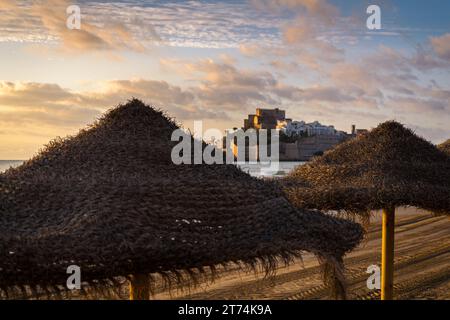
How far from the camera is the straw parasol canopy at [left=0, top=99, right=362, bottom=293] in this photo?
4.90 m

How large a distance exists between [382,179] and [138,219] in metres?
5.34

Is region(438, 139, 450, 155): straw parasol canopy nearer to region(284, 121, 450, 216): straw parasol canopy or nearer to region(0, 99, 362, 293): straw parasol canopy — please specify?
region(284, 121, 450, 216): straw parasol canopy

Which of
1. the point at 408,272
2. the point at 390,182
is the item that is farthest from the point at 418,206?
the point at 408,272

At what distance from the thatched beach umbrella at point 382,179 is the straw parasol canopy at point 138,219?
3089 mm

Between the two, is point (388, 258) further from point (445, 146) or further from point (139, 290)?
point (445, 146)

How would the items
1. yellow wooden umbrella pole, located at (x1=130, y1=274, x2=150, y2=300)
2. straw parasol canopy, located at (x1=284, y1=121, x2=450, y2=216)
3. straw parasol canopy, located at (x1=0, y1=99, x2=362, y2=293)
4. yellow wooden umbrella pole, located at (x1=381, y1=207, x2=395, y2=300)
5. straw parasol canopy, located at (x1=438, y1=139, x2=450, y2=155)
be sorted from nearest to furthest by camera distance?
straw parasol canopy, located at (x1=0, y1=99, x2=362, y2=293) → yellow wooden umbrella pole, located at (x1=130, y1=274, x2=150, y2=300) → straw parasol canopy, located at (x1=284, y1=121, x2=450, y2=216) → yellow wooden umbrella pole, located at (x1=381, y1=207, x2=395, y2=300) → straw parasol canopy, located at (x1=438, y1=139, x2=450, y2=155)

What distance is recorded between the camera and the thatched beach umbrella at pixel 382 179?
924cm

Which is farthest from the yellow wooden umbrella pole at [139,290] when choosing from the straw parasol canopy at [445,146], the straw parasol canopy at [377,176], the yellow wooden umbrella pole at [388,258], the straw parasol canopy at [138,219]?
the straw parasol canopy at [445,146]

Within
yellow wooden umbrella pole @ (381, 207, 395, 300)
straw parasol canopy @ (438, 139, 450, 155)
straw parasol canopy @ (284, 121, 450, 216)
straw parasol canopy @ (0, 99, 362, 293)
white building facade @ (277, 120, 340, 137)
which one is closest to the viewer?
straw parasol canopy @ (0, 99, 362, 293)

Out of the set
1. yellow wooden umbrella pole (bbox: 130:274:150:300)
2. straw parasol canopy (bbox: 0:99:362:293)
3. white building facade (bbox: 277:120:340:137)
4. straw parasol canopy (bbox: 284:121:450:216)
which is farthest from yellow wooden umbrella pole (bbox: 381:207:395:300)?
white building facade (bbox: 277:120:340:137)

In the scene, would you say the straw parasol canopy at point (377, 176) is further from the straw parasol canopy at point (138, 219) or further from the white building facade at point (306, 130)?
the white building facade at point (306, 130)

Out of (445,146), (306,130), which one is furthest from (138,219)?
(306,130)

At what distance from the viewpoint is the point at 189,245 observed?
5.21 meters

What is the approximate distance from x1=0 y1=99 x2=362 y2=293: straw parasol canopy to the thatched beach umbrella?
3.09 metres
